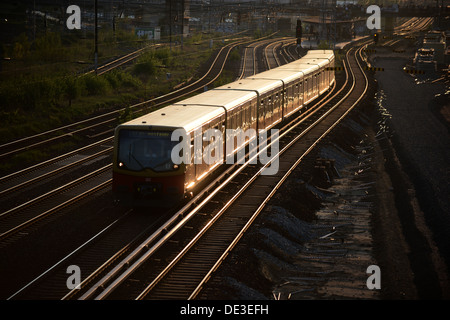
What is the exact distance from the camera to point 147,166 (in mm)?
18125

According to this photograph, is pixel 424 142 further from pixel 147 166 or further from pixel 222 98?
pixel 147 166

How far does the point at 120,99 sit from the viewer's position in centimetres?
4509

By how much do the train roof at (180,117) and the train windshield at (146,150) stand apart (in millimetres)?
245

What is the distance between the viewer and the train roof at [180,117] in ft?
60.1

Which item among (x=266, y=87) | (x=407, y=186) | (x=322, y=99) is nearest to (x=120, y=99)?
(x=322, y=99)

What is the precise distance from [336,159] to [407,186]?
4.62 meters

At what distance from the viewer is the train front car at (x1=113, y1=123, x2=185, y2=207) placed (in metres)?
18.1

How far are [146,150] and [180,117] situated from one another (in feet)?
6.27

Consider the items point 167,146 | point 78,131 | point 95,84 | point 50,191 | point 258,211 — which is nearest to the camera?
point 167,146

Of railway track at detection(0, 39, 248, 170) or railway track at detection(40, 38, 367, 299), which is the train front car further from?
railway track at detection(0, 39, 248, 170)

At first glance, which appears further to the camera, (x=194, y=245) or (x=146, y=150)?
(x=146, y=150)

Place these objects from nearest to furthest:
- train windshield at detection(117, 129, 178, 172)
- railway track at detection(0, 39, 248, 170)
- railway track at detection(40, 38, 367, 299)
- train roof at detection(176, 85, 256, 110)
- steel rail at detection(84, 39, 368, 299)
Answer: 1. steel rail at detection(84, 39, 368, 299)
2. railway track at detection(40, 38, 367, 299)
3. train windshield at detection(117, 129, 178, 172)
4. train roof at detection(176, 85, 256, 110)
5. railway track at detection(0, 39, 248, 170)

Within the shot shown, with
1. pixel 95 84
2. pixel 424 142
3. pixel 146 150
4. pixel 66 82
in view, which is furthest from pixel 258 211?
pixel 95 84

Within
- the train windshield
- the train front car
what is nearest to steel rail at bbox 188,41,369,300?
the train front car
